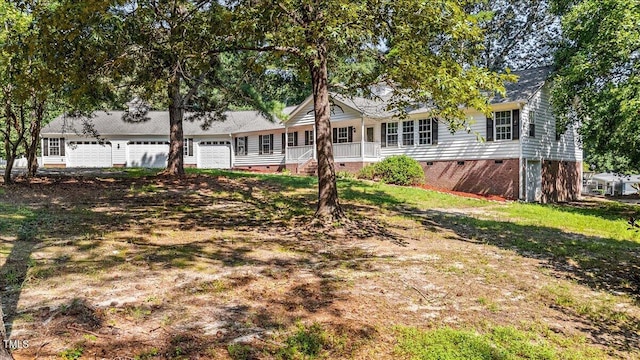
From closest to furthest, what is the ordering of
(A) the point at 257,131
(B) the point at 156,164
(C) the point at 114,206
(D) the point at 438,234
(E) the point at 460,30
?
(E) the point at 460,30 < (D) the point at 438,234 < (C) the point at 114,206 < (A) the point at 257,131 < (B) the point at 156,164

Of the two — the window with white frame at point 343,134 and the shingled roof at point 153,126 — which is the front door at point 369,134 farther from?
the shingled roof at point 153,126

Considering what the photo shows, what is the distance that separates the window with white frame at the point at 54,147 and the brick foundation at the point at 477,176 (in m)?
28.6

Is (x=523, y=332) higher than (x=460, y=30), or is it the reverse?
(x=460, y=30)

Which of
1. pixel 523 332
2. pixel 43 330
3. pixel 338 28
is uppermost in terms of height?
pixel 338 28

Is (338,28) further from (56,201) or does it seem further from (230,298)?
(56,201)

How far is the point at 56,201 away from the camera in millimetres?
11797

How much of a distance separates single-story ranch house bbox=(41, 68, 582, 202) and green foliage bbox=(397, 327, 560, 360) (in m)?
10.7

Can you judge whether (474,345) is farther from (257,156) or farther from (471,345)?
(257,156)

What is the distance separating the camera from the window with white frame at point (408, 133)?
24.7m

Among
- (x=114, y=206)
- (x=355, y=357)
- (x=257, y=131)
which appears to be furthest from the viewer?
Answer: (x=257, y=131)

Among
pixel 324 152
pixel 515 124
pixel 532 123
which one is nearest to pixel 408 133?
pixel 515 124

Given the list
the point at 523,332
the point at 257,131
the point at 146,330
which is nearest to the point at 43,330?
the point at 146,330

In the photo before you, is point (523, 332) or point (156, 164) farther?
point (156, 164)

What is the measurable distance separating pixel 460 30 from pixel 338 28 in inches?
96.1
